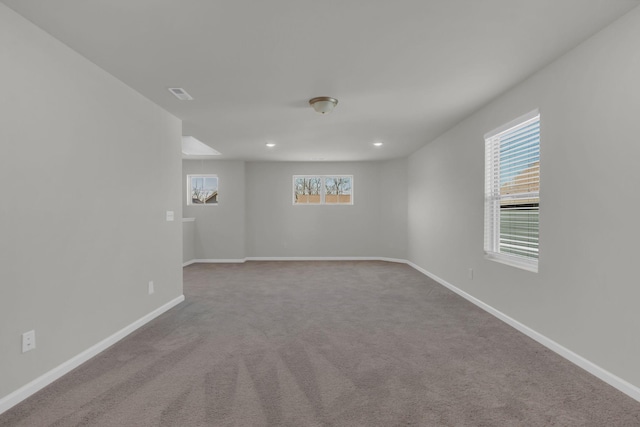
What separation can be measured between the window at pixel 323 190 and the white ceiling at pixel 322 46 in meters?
4.29

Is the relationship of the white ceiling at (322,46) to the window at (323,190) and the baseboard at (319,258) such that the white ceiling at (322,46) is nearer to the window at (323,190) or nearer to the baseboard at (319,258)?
the window at (323,190)

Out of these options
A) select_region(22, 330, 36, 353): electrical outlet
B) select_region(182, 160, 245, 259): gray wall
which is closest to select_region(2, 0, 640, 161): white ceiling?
select_region(22, 330, 36, 353): electrical outlet

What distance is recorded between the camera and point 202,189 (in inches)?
329

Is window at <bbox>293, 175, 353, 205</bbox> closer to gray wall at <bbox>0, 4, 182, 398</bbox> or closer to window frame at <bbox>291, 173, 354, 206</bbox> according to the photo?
window frame at <bbox>291, 173, 354, 206</bbox>

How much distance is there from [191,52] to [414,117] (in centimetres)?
287

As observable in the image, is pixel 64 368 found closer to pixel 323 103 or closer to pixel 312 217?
pixel 323 103

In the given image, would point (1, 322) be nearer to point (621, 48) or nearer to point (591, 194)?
point (591, 194)

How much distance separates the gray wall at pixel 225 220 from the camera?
Answer: 8.17 metres

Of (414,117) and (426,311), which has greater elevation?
(414,117)

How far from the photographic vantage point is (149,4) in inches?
79.8

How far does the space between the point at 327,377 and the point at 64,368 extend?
6.12ft

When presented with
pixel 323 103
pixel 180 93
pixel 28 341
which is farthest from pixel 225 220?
pixel 28 341

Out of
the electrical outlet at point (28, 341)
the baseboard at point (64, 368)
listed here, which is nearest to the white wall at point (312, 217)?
the baseboard at point (64, 368)

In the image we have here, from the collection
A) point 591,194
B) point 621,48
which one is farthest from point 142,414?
point 621,48
